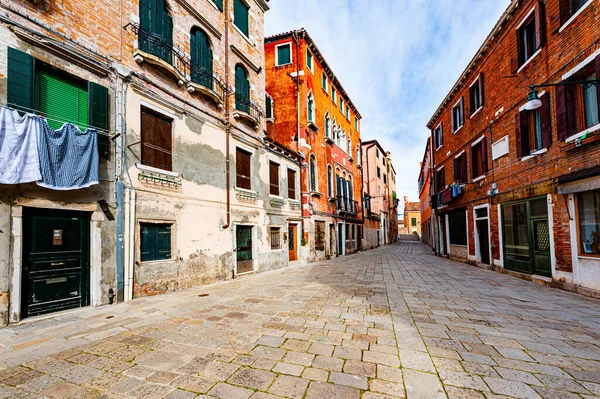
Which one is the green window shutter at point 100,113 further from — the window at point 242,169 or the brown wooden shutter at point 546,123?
the brown wooden shutter at point 546,123

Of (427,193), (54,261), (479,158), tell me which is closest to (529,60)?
(479,158)

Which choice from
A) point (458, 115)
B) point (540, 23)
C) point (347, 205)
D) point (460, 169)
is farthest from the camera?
point (347, 205)

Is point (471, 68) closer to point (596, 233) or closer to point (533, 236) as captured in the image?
point (533, 236)

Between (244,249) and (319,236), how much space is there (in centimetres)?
693

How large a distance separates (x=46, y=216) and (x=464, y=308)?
825 centimetres

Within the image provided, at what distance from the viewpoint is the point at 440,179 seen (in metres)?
18.7

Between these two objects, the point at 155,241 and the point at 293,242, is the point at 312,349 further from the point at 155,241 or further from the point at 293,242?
the point at 293,242

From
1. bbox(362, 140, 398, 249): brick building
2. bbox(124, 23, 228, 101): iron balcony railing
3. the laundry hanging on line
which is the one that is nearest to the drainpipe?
bbox(124, 23, 228, 101): iron balcony railing

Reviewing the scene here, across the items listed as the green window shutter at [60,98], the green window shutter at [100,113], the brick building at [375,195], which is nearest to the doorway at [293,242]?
the green window shutter at [100,113]

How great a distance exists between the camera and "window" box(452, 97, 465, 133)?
14.9m

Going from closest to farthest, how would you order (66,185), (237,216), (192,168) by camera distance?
(66,185) < (192,168) < (237,216)

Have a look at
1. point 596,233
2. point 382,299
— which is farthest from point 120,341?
point 596,233

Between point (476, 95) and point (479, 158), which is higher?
point (476, 95)

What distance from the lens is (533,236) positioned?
358 inches
